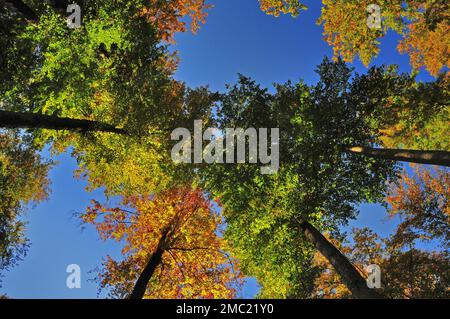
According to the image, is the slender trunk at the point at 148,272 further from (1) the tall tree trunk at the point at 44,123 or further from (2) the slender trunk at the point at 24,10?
(2) the slender trunk at the point at 24,10

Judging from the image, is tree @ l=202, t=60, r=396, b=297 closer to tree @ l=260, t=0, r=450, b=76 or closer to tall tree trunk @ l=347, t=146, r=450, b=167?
tall tree trunk @ l=347, t=146, r=450, b=167

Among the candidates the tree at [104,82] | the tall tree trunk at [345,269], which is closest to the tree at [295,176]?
the tall tree trunk at [345,269]

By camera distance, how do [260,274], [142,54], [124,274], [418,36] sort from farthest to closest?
[418,36]
[124,274]
[260,274]
[142,54]

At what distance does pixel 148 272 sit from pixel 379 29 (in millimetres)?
20976

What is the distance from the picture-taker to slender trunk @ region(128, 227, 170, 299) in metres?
13.7

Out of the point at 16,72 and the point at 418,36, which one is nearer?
the point at 16,72

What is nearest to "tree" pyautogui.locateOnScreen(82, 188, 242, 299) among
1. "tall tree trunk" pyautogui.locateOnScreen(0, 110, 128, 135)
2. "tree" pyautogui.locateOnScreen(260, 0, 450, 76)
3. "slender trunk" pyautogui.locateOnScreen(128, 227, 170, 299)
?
"slender trunk" pyautogui.locateOnScreen(128, 227, 170, 299)

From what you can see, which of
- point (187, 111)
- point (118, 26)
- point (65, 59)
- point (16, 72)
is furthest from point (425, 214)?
point (16, 72)

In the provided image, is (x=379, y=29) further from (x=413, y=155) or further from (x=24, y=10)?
(x=24, y=10)

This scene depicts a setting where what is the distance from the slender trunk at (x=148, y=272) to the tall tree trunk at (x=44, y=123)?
645 centimetres
